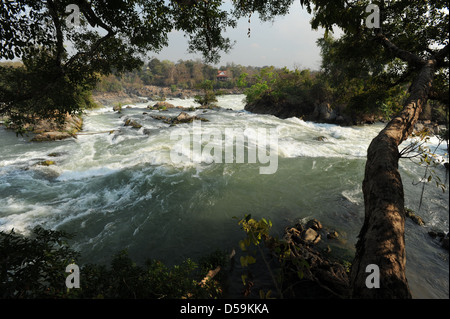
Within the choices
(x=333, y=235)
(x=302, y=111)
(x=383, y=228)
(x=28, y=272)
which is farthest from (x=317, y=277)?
(x=302, y=111)

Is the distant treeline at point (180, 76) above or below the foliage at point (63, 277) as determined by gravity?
above

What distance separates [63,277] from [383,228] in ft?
11.4

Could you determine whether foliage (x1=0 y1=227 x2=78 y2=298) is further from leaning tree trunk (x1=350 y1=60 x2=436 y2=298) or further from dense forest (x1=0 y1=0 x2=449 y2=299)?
A: leaning tree trunk (x1=350 y1=60 x2=436 y2=298)

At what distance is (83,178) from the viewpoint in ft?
28.9

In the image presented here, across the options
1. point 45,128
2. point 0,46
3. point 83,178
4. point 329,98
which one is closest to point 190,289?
point 0,46

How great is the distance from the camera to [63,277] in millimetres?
2314

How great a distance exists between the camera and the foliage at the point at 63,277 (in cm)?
204

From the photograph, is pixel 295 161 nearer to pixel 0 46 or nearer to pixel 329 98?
pixel 0 46

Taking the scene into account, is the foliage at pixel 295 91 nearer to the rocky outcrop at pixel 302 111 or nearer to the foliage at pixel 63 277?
the rocky outcrop at pixel 302 111

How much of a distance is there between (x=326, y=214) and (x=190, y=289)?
540 cm

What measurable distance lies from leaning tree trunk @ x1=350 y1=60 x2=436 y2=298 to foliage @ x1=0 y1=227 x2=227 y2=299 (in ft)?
6.78

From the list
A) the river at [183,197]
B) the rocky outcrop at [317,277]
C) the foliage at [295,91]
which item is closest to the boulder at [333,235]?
the river at [183,197]

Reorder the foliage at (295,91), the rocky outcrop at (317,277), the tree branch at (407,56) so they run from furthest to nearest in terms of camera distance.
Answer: the foliage at (295,91)
the tree branch at (407,56)
the rocky outcrop at (317,277)

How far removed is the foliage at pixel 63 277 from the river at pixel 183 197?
86.1 inches
